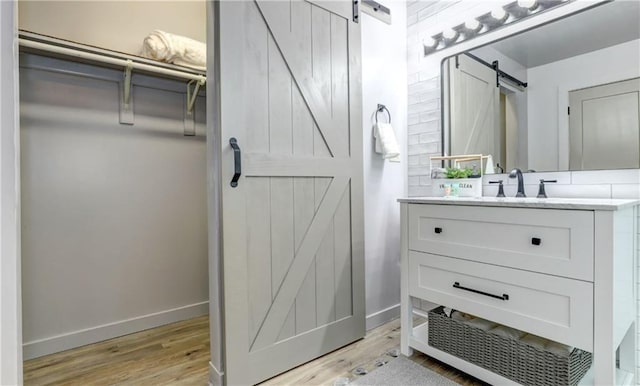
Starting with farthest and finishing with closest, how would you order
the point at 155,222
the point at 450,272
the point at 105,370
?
the point at 155,222, the point at 105,370, the point at 450,272

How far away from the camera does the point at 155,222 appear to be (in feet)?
7.52

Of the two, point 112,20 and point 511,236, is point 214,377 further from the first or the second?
point 112,20

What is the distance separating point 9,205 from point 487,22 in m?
2.61

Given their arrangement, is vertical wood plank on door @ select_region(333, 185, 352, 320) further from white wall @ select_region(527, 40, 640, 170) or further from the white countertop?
white wall @ select_region(527, 40, 640, 170)

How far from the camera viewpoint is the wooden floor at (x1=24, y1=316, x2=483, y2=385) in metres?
1.64

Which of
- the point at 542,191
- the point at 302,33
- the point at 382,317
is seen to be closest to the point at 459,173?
the point at 542,191

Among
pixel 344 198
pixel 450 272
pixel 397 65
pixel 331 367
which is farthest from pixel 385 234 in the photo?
pixel 397 65

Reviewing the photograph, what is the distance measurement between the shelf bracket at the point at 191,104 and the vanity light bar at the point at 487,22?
1.66 metres

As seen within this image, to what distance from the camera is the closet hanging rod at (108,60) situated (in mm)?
1662

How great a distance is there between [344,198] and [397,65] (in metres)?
1.18

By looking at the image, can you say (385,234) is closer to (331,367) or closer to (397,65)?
(331,367)

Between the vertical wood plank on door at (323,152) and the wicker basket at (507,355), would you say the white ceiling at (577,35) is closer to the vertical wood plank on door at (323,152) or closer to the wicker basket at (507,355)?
the vertical wood plank on door at (323,152)

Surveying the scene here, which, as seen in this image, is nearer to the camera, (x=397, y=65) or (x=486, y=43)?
(x=486, y=43)

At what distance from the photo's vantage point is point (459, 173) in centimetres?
201
